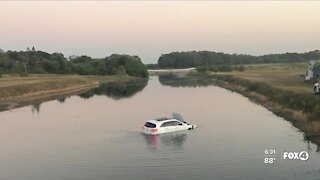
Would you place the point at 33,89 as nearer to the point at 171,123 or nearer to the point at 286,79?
the point at 286,79

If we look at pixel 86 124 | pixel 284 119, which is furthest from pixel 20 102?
pixel 284 119

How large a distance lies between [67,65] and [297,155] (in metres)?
131

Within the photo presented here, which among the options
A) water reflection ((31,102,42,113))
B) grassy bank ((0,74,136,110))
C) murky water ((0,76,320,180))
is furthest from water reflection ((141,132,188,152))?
grassy bank ((0,74,136,110))

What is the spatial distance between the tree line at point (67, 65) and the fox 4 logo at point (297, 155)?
112506 mm

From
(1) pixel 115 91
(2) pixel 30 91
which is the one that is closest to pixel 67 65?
(1) pixel 115 91

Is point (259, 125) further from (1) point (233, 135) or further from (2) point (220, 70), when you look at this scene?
(2) point (220, 70)

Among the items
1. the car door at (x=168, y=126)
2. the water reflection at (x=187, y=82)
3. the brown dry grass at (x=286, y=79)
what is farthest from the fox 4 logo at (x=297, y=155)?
the water reflection at (x=187, y=82)

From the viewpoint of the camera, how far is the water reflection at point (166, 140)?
100 ft

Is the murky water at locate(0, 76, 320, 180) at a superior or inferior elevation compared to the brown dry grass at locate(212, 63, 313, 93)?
inferior

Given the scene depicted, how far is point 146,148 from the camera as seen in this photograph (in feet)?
98.8

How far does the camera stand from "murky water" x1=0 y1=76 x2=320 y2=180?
2389cm

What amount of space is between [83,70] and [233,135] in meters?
124

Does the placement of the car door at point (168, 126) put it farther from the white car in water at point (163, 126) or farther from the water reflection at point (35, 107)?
the water reflection at point (35, 107)

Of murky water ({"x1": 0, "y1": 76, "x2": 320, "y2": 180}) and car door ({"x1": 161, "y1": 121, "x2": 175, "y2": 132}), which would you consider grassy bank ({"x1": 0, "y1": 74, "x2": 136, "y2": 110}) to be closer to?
murky water ({"x1": 0, "y1": 76, "x2": 320, "y2": 180})
